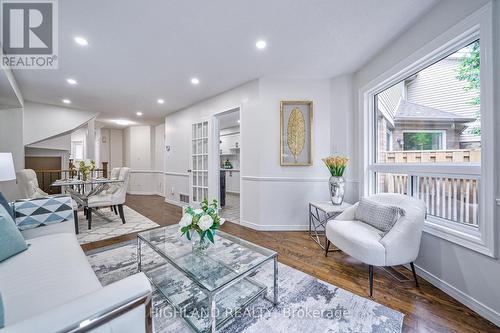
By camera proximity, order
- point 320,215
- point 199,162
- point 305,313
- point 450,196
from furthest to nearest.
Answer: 1. point 199,162
2. point 320,215
3. point 450,196
4. point 305,313

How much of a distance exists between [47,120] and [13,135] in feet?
2.76

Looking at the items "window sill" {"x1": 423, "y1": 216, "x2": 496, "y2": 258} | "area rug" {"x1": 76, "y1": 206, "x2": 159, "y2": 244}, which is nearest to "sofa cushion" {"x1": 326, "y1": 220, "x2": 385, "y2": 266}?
"window sill" {"x1": 423, "y1": 216, "x2": 496, "y2": 258}

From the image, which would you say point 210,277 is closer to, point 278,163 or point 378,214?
point 378,214

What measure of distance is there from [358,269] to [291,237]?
1024mm

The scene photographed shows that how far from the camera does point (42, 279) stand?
1127 millimetres

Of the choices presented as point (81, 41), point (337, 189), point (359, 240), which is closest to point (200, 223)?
point (359, 240)

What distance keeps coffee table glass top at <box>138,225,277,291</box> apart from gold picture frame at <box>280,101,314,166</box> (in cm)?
185

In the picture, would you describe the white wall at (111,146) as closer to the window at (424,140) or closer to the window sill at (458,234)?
the window at (424,140)

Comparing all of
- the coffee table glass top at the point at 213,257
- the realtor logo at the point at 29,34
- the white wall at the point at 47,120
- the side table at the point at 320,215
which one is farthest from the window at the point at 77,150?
the side table at the point at 320,215

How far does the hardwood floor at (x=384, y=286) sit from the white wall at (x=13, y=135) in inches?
115

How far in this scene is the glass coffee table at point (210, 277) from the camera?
133 centimetres

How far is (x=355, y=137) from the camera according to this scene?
3068mm

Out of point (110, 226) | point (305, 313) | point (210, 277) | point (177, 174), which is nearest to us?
point (210, 277)

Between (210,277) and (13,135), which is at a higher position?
(13,135)
